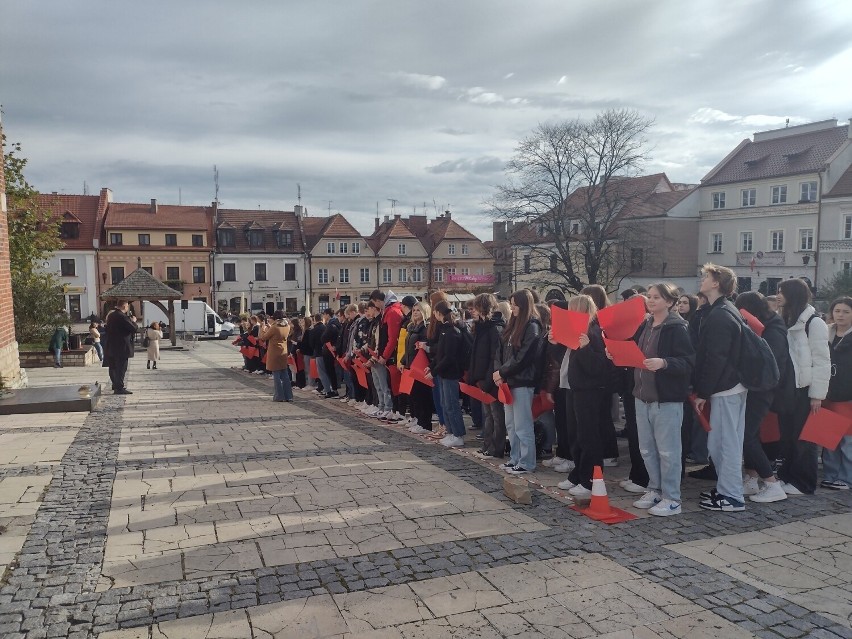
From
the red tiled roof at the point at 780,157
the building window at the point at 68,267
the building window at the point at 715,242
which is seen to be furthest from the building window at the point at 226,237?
the building window at the point at 715,242

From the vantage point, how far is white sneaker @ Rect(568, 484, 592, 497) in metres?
6.09

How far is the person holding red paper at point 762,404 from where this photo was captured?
6230mm

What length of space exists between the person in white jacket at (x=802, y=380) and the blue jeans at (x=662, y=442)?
1.44m

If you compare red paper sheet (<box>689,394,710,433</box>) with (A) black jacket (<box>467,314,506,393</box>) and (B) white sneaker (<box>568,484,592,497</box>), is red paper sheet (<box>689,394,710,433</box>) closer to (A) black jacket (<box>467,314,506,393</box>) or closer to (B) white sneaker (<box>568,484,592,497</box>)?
(B) white sneaker (<box>568,484,592,497</box>)

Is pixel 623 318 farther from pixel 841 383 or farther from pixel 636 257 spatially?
pixel 636 257

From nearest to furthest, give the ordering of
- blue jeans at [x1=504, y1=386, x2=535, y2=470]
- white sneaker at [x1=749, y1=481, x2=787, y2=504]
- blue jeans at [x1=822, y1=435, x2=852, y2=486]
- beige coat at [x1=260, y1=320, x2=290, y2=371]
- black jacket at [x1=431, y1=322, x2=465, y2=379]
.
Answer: white sneaker at [x1=749, y1=481, x2=787, y2=504] < blue jeans at [x1=822, y1=435, x2=852, y2=486] < blue jeans at [x1=504, y1=386, x2=535, y2=470] < black jacket at [x1=431, y1=322, x2=465, y2=379] < beige coat at [x1=260, y1=320, x2=290, y2=371]

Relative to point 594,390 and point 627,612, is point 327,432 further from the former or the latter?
point 627,612

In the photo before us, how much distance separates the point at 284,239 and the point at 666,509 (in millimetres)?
57142

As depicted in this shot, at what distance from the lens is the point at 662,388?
575 cm

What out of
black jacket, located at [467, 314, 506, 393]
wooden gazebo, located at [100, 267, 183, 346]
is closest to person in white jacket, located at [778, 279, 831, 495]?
black jacket, located at [467, 314, 506, 393]

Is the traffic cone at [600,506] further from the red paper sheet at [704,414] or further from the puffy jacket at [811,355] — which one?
the puffy jacket at [811,355]

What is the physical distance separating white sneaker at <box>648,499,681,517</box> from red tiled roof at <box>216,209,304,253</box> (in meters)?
Result: 56.1

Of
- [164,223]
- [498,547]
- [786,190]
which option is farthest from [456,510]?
[164,223]

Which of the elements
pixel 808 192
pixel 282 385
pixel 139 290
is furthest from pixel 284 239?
pixel 282 385
